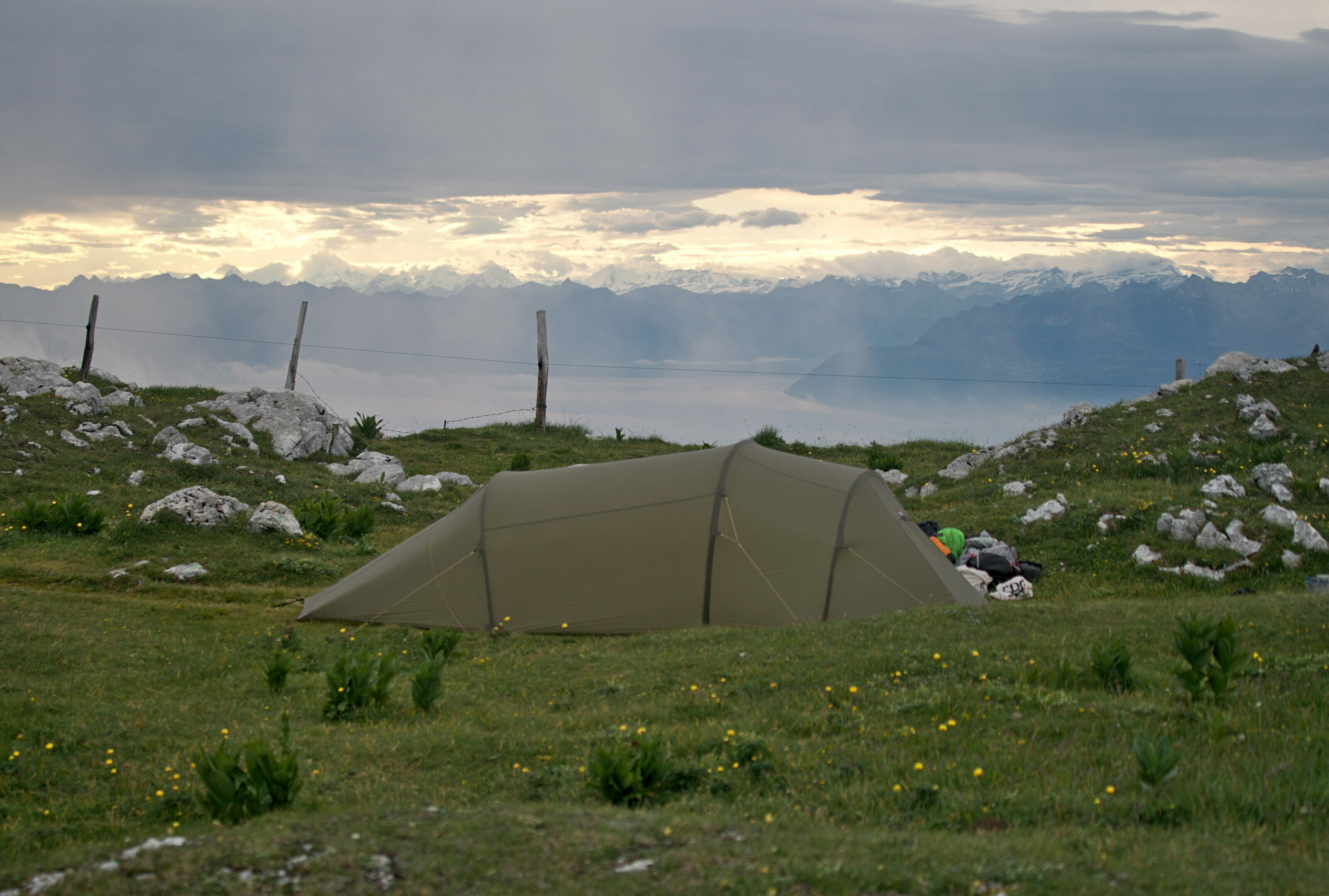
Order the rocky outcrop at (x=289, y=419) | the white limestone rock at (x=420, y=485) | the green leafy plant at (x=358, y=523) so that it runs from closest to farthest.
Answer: the green leafy plant at (x=358, y=523), the white limestone rock at (x=420, y=485), the rocky outcrop at (x=289, y=419)

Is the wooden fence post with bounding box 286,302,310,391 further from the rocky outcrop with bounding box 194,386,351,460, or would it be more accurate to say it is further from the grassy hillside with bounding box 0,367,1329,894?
the grassy hillside with bounding box 0,367,1329,894

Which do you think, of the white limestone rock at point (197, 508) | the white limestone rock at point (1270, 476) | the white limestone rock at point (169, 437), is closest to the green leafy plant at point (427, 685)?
the white limestone rock at point (197, 508)

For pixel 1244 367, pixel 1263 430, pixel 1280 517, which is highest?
pixel 1244 367

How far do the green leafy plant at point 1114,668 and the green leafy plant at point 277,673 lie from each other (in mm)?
7968

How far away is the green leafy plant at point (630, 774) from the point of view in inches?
238

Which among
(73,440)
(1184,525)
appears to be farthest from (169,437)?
(1184,525)

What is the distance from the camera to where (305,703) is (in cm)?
934

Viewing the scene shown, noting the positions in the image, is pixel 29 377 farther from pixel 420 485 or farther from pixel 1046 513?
pixel 1046 513

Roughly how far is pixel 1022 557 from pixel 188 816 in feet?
44.4

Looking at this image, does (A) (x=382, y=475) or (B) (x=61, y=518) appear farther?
(A) (x=382, y=475)

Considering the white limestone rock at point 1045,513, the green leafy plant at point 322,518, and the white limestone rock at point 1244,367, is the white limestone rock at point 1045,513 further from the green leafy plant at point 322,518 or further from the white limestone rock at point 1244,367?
the green leafy plant at point 322,518

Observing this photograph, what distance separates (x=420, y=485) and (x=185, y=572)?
7.45 m

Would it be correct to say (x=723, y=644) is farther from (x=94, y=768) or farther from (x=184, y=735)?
(x=94, y=768)

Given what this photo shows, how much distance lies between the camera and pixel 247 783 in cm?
590
